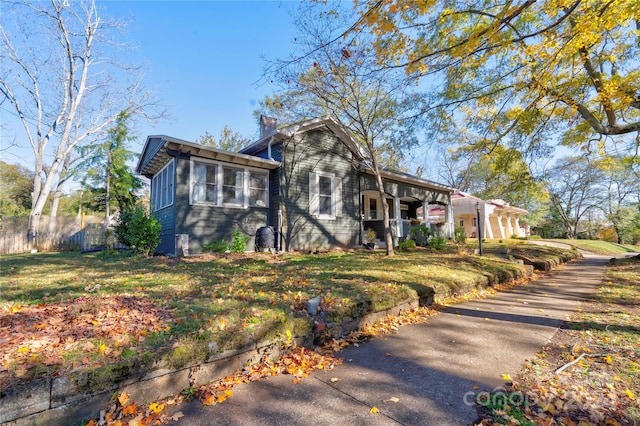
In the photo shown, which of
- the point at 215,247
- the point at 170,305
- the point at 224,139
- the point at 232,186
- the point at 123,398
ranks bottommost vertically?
the point at 123,398

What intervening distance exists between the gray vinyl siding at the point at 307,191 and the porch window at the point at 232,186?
4.79 ft

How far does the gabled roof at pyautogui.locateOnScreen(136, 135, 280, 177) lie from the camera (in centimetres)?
886

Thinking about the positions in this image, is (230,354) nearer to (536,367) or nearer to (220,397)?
(220,397)

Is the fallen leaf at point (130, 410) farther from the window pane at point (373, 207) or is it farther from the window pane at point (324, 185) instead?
the window pane at point (373, 207)

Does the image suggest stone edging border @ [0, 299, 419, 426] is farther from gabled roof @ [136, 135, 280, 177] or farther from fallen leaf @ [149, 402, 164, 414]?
gabled roof @ [136, 135, 280, 177]

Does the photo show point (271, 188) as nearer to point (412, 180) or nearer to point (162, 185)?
point (162, 185)

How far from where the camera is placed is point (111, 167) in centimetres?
1936

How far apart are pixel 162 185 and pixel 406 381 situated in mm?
11119

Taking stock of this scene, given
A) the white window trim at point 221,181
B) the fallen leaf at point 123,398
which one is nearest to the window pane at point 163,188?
the white window trim at point 221,181

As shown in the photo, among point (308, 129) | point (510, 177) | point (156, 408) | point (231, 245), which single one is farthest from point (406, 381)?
point (510, 177)

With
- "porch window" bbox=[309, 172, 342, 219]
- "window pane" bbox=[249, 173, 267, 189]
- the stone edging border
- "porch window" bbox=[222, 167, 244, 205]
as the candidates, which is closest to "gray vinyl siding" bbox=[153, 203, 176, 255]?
"porch window" bbox=[222, 167, 244, 205]

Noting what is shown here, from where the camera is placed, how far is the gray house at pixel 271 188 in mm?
9125

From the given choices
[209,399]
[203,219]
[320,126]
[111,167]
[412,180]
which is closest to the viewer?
[209,399]

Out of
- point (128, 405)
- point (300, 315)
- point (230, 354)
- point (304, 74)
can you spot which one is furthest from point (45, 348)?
point (304, 74)
